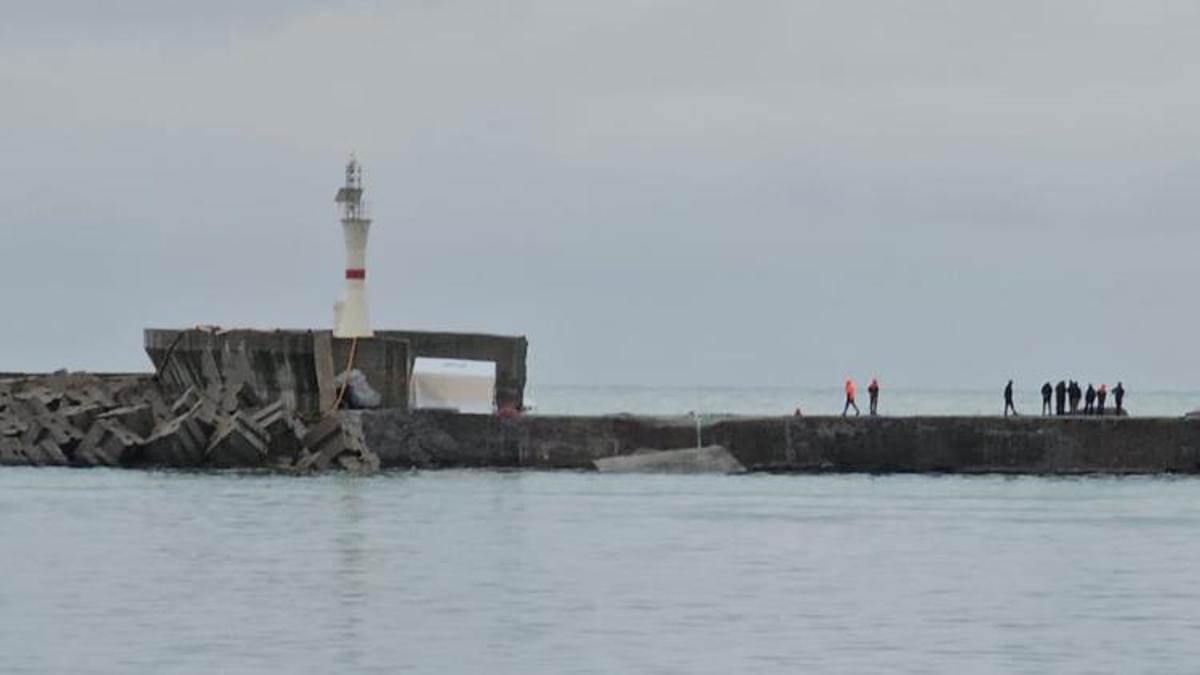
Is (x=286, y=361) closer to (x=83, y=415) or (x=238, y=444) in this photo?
(x=238, y=444)

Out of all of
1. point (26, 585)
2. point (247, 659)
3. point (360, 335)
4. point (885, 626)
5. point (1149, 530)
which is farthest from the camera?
point (360, 335)

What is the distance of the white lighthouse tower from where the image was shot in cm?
4559

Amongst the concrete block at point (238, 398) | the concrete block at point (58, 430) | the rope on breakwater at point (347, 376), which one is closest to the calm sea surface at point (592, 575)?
the concrete block at point (58, 430)

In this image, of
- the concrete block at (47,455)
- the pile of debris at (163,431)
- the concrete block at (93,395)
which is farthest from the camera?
the concrete block at (47,455)

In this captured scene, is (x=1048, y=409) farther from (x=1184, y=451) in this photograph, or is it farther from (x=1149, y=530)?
(x=1149, y=530)

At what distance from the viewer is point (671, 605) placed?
28719 millimetres

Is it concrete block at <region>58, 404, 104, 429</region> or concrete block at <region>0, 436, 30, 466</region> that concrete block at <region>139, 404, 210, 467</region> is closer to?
concrete block at <region>58, 404, 104, 429</region>

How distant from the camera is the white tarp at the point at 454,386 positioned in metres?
45.3

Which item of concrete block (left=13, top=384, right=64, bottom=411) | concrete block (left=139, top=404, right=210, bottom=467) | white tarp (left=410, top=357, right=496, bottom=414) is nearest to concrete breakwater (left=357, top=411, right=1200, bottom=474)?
white tarp (left=410, top=357, right=496, bottom=414)

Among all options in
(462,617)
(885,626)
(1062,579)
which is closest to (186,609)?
(462,617)

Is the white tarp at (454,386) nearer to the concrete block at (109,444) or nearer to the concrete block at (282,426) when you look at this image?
the concrete block at (282,426)

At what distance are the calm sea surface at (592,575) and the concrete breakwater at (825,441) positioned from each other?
24.3 inches

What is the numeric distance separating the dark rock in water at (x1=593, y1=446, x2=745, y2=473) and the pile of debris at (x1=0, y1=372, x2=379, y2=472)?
3.61 metres

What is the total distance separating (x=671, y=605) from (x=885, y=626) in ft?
8.20
